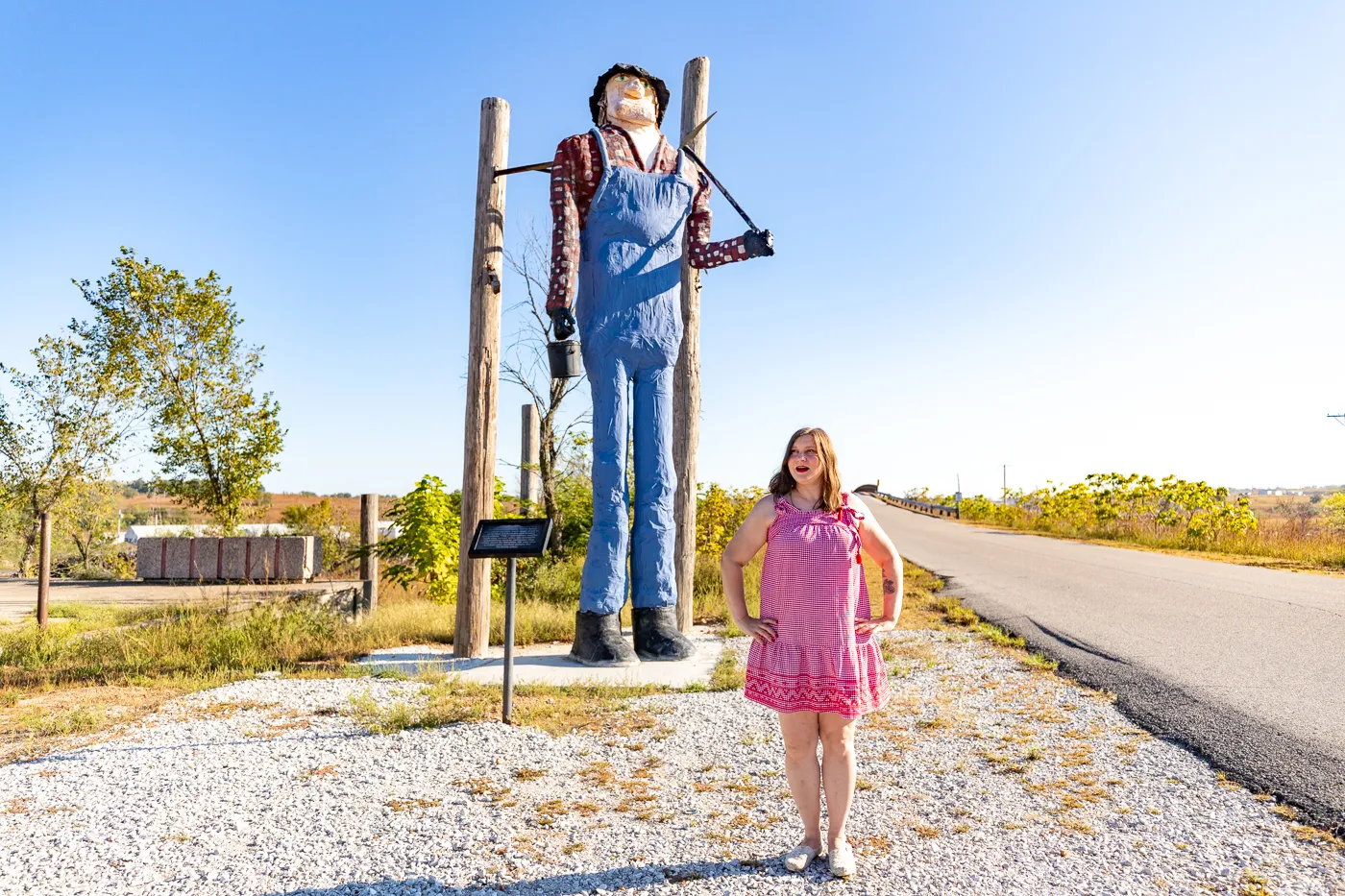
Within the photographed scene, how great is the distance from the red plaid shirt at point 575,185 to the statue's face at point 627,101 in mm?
102

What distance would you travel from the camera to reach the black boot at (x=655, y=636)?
608 centimetres

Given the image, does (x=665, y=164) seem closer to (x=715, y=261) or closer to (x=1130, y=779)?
(x=715, y=261)

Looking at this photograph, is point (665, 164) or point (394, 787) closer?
point (394, 787)

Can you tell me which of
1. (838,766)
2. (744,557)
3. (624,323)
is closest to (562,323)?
(624,323)

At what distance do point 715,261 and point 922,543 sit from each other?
556 inches

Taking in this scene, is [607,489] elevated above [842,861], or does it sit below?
above

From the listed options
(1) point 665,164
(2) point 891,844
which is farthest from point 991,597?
(2) point 891,844

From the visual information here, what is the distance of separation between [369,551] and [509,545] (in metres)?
4.98

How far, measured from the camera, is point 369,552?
359 inches

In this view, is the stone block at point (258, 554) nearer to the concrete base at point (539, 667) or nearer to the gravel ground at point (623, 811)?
the concrete base at point (539, 667)

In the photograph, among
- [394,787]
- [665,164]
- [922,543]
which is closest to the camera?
[394,787]

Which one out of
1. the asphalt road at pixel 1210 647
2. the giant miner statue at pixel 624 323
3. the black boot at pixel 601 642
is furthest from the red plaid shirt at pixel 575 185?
the asphalt road at pixel 1210 647

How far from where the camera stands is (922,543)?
19.1 meters

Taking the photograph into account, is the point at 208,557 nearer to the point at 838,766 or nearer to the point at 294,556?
the point at 294,556
